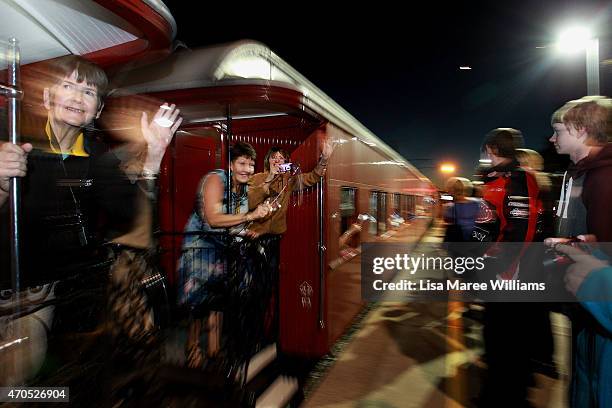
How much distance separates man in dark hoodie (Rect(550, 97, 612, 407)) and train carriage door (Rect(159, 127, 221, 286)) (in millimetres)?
3216

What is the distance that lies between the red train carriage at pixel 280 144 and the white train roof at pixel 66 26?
2.18 feet

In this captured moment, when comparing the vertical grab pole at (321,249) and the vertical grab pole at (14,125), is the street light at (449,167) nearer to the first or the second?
the vertical grab pole at (321,249)

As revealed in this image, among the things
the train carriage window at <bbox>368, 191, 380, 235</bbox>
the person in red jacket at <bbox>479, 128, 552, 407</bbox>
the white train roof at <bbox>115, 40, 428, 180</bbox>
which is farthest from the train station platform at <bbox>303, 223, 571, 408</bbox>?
the white train roof at <bbox>115, 40, 428, 180</bbox>

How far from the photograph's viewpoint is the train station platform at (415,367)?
3.56 metres

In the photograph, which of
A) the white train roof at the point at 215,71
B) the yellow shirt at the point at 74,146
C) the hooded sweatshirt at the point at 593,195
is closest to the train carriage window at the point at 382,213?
the white train roof at the point at 215,71

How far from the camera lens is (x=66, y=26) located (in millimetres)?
2311

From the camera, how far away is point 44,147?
2045 millimetres

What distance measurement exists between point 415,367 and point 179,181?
3.22 m

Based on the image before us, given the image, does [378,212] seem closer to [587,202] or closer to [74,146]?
[587,202]

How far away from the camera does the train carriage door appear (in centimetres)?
397

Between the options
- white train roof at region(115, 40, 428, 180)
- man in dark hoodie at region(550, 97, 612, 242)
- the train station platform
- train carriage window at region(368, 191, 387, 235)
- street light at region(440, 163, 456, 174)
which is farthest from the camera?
street light at region(440, 163, 456, 174)

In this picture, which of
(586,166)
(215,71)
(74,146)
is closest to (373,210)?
(215,71)

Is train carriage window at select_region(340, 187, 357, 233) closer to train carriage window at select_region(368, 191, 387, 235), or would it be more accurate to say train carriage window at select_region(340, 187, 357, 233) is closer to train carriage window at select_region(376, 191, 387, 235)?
train carriage window at select_region(368, 191, 387, 235)

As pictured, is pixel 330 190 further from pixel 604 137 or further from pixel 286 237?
pixel 604 137
